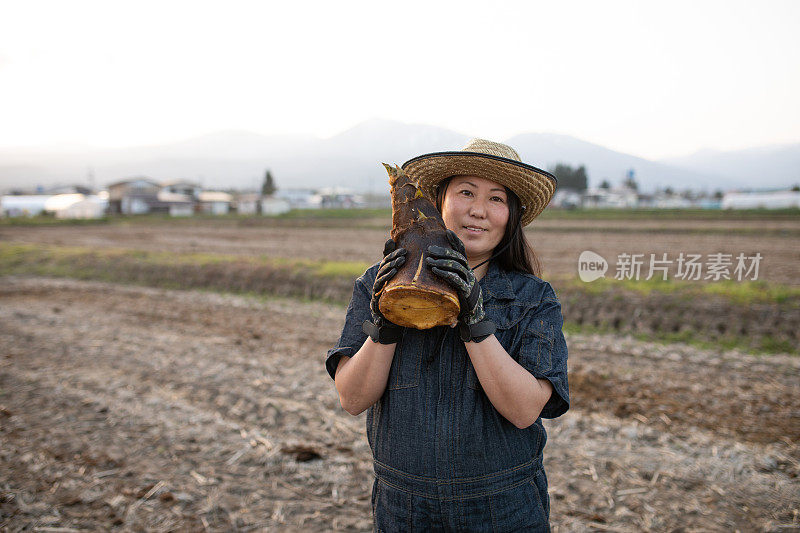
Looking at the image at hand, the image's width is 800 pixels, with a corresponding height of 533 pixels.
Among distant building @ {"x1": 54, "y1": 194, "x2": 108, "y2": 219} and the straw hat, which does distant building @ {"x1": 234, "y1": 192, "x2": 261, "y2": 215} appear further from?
the straw hat

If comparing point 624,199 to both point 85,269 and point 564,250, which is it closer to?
point 564,250

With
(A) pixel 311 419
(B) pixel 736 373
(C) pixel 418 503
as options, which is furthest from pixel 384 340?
(B) pixel 736 373

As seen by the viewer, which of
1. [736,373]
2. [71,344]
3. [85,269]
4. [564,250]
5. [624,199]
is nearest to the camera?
[736,373]

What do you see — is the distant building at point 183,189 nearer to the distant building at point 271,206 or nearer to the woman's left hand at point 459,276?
the distant building at point 271,206

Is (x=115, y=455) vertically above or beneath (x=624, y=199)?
beneath

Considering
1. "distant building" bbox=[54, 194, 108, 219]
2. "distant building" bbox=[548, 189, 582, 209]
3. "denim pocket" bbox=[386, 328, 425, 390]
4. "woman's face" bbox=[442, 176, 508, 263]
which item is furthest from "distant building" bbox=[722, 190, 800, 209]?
"distant building" bbox=[54, 194, 108, 219]

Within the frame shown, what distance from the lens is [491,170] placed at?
5.72 ft

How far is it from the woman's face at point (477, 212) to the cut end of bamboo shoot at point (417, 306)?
13.9 inches

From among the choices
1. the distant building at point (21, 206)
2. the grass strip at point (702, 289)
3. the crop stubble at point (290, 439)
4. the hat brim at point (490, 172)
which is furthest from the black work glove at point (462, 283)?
the distant building at point (21, 206)

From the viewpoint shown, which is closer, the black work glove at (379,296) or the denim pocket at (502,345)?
the black work glove at (379,296)

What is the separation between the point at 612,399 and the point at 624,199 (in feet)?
253

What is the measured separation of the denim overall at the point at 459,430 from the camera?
163cm

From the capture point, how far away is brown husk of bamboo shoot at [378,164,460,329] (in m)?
1.45

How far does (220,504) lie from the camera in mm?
3520
